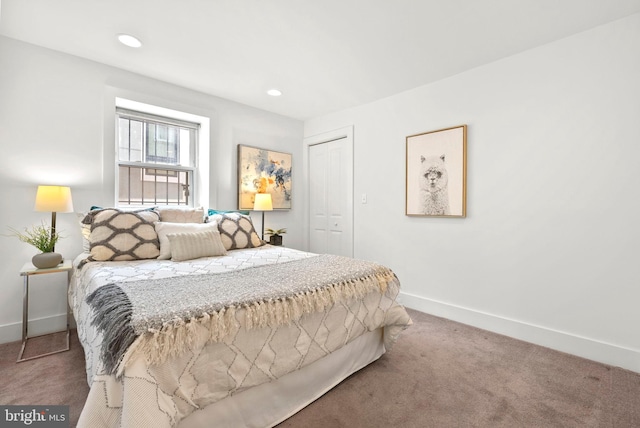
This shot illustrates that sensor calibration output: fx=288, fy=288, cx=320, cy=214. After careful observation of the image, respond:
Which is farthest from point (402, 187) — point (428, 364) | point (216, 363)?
point (216, 363)

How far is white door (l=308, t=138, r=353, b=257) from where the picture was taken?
12.8 ft

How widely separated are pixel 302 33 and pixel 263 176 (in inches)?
81.1

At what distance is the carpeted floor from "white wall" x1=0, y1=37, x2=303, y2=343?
18.2 inches

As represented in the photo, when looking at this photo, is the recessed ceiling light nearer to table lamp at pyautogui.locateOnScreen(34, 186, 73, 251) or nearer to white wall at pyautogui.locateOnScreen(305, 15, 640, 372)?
table lamp at pyautogui.locateOnScreen(34, 186, 73, 251)

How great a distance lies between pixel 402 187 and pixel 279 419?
2573 millimetres

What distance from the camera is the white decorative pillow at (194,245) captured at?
2211mm

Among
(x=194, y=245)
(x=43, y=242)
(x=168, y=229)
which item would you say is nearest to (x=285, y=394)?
(x=194, y=245)

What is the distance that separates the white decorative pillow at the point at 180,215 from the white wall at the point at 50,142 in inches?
26.1

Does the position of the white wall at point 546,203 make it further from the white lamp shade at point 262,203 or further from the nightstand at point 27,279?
the nightstand at point 27,279

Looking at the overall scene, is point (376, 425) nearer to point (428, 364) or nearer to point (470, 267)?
point (428, 364)

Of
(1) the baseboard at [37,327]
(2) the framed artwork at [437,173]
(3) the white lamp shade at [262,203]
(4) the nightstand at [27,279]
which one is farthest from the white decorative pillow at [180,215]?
(2) the framed artwork at [437,173]

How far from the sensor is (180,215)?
2.68m
